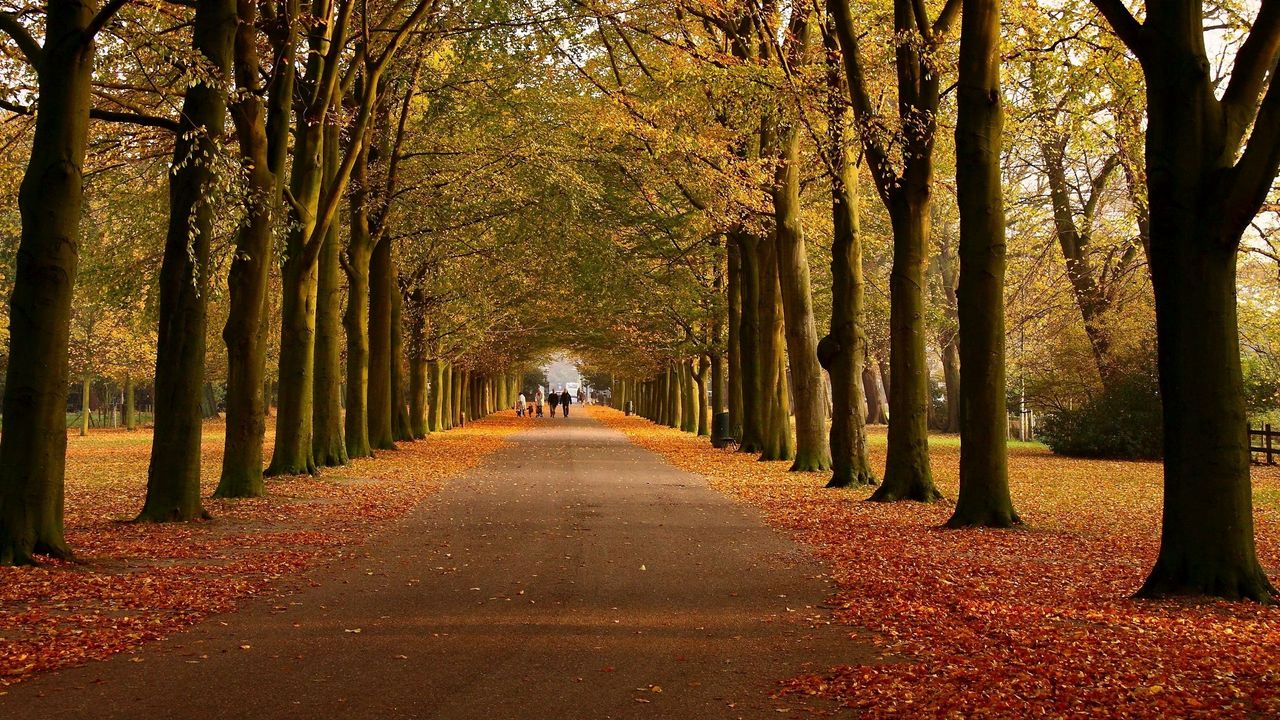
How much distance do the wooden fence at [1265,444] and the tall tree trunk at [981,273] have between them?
17.4 m

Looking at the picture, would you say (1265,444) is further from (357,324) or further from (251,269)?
(251,269)

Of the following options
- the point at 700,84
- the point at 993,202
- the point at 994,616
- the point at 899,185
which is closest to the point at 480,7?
the point at 700,84

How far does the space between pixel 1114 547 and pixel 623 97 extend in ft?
47.1

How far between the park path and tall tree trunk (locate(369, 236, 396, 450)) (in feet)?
58.3

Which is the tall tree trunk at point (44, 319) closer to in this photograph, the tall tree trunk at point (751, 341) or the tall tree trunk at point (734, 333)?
the tall tree trunk at point (751, 341)

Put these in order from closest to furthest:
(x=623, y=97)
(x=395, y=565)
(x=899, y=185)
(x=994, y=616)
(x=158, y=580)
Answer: (x=994, y=616) → (x=158, y=580) → (x=395, y=565) → (x=899, y=185) → (x=623, y=97)

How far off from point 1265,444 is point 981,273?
2141 centimetres

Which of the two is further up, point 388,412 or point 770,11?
point 770,11

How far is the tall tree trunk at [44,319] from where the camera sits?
10.0 m

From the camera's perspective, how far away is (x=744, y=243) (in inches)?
1212

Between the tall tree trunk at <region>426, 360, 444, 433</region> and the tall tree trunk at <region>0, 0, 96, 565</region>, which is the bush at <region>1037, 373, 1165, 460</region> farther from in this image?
the tall tree trunk at <region>0, 0, 96, 565</region>

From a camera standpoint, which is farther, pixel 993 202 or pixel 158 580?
pixel 993 202

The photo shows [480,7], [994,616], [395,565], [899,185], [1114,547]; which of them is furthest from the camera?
[480,7]

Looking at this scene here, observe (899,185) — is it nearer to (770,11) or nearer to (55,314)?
(770,11)
